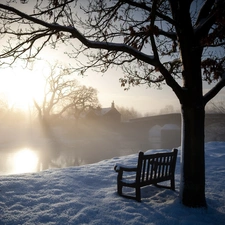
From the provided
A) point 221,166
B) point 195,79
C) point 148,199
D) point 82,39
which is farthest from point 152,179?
point 221,166

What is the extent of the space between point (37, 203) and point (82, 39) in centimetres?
329

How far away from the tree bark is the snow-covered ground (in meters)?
0.23

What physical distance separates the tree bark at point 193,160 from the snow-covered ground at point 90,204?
0.23 m

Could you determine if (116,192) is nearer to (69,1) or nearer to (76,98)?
(69,1)

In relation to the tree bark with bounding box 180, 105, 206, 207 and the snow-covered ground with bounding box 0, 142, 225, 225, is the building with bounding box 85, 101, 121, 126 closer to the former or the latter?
the snow-covered ground with bounding box 0, 142, 225, 225

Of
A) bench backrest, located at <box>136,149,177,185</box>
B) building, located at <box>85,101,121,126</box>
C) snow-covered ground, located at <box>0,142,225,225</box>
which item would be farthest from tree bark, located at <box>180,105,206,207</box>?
building, located at <box>85,101,121,126</box>

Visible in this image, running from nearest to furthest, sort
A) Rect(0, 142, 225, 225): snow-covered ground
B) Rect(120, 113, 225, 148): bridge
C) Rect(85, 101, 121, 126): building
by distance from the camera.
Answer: Rect(0, 142, 225, 225): snow-covered ground → Rect(120, 113, 225, 148): bridge → Rect(85, 101, 121, 126): building

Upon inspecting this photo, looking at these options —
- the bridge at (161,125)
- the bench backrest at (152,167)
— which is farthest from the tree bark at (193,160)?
the bridge at (161,125)

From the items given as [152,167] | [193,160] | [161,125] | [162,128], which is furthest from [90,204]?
[162,128]

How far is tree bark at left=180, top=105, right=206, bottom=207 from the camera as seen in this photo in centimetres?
424

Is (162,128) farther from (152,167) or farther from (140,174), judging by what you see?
(140,174)

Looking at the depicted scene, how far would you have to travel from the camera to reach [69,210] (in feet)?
12.9

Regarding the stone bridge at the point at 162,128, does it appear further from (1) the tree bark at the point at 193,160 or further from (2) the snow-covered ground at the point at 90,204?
(1) the tree bark at the point at 193,160

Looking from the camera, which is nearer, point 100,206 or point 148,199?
point 100,206
